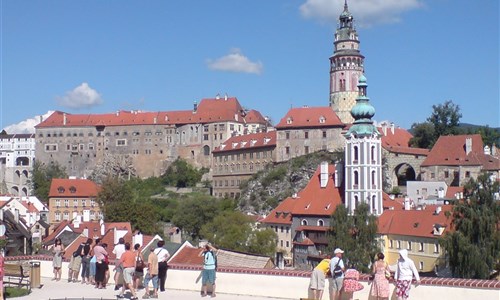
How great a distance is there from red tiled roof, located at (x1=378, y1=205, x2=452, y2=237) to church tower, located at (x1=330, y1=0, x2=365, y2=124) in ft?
111

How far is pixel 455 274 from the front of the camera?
97.8 ft

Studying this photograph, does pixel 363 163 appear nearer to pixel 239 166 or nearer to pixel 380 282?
pixel 239 166

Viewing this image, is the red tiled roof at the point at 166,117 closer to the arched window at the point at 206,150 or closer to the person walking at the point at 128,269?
the arched window at the point at 206,150

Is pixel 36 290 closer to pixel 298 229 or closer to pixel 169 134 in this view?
pixel 298 229

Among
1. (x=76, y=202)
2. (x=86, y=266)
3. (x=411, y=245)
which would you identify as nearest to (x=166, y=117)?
(x=76, y=202)

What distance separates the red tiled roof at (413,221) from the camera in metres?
38.5

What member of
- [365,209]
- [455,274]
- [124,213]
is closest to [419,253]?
[365,209]

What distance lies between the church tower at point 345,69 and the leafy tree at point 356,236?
3968 cm

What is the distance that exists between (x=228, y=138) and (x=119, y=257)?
72.8 m

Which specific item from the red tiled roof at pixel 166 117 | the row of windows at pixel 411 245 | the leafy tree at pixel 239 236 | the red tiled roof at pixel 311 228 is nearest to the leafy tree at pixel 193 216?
the leafy tree at pixel 239 236

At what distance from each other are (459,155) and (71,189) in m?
31.8

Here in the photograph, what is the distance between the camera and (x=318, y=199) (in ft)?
160

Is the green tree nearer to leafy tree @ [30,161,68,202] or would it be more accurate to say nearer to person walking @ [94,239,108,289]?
leafy tree @ [30,161,68,202]

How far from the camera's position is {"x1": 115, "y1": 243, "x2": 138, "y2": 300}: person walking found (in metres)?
11.9
